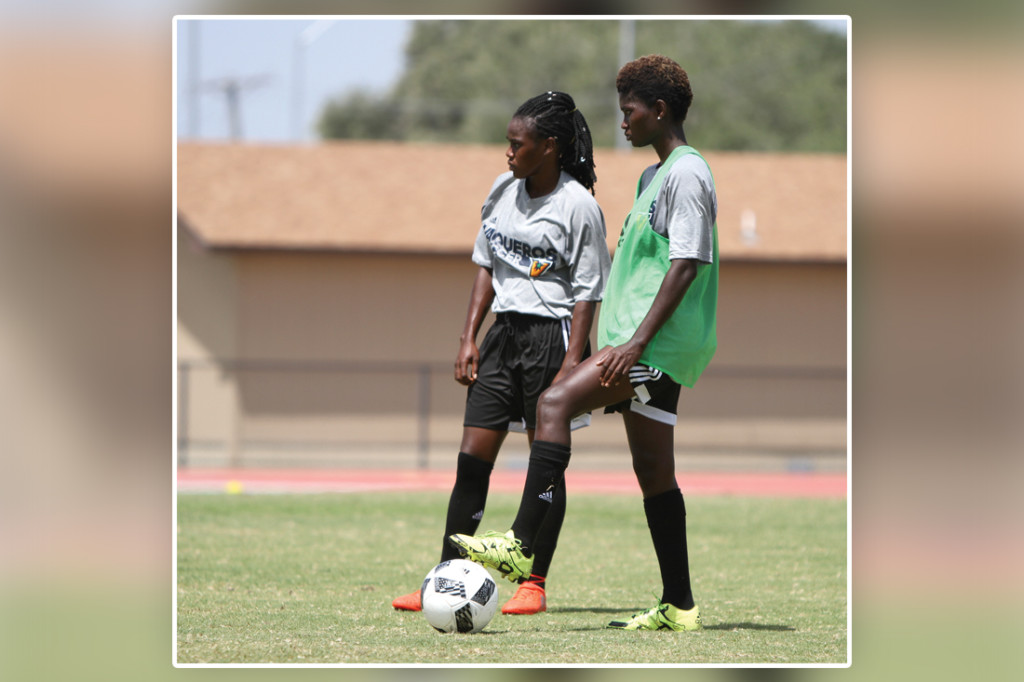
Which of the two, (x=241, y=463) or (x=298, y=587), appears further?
(x=241, y=463)

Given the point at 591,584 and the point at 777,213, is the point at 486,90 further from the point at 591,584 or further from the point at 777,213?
the point at 591,584

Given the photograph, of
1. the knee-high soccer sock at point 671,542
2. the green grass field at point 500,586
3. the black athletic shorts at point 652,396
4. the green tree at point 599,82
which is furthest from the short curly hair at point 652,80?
the green tree at point 599,82

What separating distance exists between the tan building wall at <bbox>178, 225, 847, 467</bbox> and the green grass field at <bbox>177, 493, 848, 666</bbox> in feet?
25.6

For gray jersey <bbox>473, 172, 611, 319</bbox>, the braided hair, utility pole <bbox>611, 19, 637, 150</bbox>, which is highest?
utility pole <bbox>611, 19, 637, 150</bbox>

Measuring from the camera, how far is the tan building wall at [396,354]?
21.3m

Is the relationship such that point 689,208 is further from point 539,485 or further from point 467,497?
point 467,497

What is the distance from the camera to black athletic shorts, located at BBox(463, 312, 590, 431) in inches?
228

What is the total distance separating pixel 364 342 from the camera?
71.2 feet

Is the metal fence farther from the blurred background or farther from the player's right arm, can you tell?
the blurred background

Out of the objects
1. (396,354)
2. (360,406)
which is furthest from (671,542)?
(396,354)

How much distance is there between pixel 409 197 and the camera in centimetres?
2306

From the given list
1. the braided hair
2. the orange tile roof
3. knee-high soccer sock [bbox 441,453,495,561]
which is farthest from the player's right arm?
the orange tile roof
